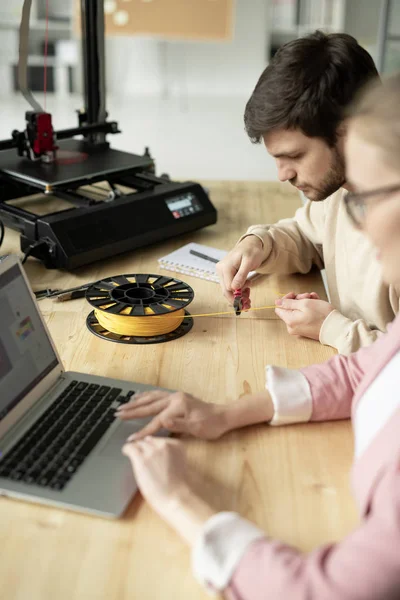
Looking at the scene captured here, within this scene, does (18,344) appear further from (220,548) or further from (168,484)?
(220,548)

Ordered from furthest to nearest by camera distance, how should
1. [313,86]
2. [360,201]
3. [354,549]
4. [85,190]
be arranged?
[85,190], [313,86], [360,201], [354,549]

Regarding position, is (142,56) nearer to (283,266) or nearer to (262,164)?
(262,164)

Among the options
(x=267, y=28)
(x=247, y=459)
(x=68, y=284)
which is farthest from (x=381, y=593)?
(x=267, y=28)

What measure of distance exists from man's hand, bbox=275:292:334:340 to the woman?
0.91ft

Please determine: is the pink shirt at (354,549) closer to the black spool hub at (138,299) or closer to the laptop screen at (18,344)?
the laptop screen at (18,344)

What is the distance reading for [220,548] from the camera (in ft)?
2.38

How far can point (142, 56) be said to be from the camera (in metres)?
7.10

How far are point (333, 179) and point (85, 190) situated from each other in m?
0.95

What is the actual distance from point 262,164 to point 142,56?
290 cm

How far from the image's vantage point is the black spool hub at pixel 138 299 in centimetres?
126

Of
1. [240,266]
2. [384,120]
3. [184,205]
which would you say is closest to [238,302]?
[240,266]

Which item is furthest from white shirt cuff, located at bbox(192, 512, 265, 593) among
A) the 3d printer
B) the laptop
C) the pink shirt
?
the 3d printer

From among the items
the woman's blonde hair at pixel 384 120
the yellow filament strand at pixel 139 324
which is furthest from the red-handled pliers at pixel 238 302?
the woman's blonde hair at pixel 384 120

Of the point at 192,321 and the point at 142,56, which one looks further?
the point at 142,56
